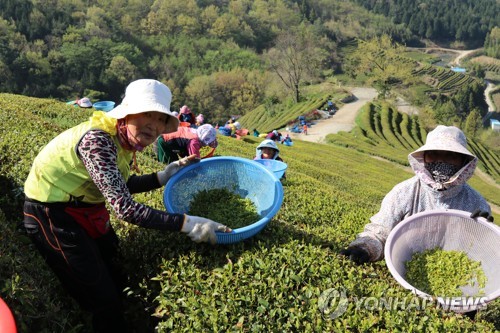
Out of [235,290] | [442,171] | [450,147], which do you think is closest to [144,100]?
[235,290]

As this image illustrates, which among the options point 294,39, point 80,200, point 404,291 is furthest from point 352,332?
point 294,39

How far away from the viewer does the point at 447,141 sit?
3.00 metres

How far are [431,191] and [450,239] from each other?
1.36 ft

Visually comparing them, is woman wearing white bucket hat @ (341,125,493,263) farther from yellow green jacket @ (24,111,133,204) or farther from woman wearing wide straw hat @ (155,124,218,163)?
woman wearing wide straw hat @ (155,124,218,163)

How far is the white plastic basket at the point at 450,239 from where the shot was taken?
9.57 ft

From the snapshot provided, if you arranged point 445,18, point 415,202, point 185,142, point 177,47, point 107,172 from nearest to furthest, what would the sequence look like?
point 107,172
point 415,202
point 185,142
point 177,47
point 445,18

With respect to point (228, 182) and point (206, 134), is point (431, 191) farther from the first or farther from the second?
point (206, 134)

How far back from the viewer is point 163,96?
2.51 m

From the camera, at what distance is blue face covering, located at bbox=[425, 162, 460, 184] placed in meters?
3.11

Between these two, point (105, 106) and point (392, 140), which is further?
point (392, 140)

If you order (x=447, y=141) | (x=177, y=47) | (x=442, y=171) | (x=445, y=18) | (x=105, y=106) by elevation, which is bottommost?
(x=177, y=47)

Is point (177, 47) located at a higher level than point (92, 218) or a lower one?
lower

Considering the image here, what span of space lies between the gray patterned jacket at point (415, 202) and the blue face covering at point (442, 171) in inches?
2.2

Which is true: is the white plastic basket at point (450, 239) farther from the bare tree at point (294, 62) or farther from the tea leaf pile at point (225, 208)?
the bare tree at point (294, 62)
